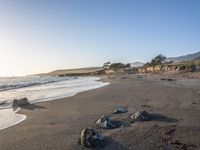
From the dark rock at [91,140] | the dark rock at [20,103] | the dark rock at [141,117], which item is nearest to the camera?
the dark rock at [91,140]

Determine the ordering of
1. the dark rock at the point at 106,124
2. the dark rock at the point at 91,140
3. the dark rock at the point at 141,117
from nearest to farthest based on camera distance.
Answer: the dark rock at the point at 91,140
the dark rock at the point at 106,124
the dark rock at the point at 141,117

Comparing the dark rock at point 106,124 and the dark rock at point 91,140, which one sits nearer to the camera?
the dark rock at point 91,140

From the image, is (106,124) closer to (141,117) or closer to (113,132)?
(113,132)

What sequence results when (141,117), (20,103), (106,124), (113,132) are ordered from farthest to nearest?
(20,103) < (141,117) < (106,124) < (113,132)

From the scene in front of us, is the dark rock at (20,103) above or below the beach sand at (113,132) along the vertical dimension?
above

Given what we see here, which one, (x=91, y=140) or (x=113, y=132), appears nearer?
(x=91, y=140)

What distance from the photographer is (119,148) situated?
7.58 m

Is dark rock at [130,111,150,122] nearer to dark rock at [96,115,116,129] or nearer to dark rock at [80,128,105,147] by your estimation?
dark rock at [96,115,116,129]

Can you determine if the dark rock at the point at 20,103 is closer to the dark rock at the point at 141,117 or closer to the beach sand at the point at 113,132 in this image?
the beach sand at the point at 113,132

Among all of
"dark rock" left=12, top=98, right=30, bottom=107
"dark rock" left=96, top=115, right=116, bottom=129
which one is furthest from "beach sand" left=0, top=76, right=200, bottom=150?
"dark rock" left=12, top=98, right=30, bottom=107

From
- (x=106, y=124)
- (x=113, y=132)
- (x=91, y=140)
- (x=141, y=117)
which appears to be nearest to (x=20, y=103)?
(x=106, y=124)

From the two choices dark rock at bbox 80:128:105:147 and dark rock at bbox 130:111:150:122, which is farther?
dark rock at bbox 130:111:150:122

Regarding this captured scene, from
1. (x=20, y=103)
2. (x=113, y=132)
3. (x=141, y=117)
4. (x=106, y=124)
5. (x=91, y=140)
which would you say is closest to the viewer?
(x=91, y=140)

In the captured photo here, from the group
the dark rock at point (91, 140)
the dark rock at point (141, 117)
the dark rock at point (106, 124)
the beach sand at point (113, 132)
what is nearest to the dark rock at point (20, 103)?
the beach sand at point (113, 132)
